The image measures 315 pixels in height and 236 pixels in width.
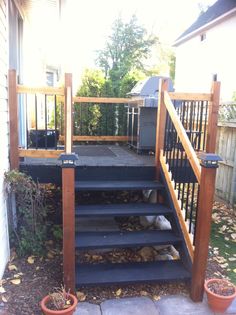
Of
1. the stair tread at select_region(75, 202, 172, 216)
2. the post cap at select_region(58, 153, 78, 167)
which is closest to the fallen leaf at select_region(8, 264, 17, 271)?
the stair tread at select_region(75, 202, 172, 216)

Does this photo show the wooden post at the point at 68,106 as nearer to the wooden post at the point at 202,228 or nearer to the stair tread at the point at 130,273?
the stair tread at the point at 130,273

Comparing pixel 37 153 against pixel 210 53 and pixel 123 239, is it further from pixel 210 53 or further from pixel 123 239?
pixel 210 53

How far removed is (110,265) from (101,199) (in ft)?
6.00

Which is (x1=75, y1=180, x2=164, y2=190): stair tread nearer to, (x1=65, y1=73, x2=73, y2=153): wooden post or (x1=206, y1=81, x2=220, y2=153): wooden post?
(x1=65, y1=73, x2=73, y2=153): wooden post

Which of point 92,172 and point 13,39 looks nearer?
point 92,172

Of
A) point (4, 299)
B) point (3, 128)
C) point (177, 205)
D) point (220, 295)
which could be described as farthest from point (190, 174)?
point (4, 299)

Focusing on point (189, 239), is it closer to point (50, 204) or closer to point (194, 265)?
point (194, 265)

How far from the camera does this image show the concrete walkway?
8.37 ft

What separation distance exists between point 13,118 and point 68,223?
149cm

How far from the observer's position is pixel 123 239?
309 centimetres

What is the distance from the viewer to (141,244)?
305 cm

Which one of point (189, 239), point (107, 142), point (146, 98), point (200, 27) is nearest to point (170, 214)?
point (189, 239)

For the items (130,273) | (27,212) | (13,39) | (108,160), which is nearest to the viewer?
(130,273)

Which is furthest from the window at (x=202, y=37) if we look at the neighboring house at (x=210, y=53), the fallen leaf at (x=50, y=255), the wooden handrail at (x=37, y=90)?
the fallen leaf at (x=50, y=255)
